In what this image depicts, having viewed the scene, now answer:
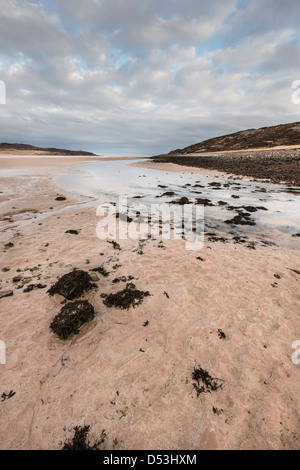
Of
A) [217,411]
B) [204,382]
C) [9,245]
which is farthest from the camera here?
[9,245]

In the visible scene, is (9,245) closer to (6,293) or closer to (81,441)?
(6,293)

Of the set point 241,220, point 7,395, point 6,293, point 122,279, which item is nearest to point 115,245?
point 122,279

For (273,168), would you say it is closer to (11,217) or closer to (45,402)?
(11,217)

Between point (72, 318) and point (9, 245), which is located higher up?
point (9, 245)

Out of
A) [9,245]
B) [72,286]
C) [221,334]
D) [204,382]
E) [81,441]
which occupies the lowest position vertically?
[81,441]

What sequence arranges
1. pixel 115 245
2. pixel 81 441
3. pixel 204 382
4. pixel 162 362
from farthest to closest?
pixel 115 245
pixel 162 362
pixel 204 382
pixel 81 441

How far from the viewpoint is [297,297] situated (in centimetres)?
589

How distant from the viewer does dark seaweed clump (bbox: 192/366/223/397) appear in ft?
11.7

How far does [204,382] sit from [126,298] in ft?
8.98

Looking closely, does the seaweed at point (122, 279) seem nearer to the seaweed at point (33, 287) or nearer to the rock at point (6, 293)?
the seaweed at point (33, 287)

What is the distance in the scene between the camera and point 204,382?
12.1 feet

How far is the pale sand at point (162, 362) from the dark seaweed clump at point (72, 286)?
0.34 meters

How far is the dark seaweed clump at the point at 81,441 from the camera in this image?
9.35 feet

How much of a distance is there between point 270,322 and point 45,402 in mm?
5198
